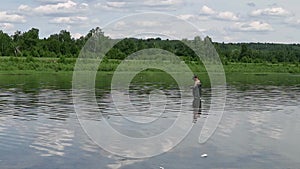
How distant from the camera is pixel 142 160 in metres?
14.1

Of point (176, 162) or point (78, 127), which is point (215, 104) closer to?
point (78, 127)

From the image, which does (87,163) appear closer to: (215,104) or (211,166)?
(211,166)

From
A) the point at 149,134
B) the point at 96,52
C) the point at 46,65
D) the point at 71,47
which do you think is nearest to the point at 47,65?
the point at 46,65

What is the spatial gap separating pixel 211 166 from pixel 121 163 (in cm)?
239

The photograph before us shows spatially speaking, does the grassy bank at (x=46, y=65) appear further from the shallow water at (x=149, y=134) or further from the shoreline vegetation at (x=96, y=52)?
the shallow water at (x=149, y=134)

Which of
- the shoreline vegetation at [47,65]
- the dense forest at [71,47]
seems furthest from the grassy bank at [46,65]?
the dense forest at [71,47]

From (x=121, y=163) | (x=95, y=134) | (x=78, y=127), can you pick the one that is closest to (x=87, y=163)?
(x=121, y=163)

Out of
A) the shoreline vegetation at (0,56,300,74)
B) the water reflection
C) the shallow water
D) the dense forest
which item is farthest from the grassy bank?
the water reflection

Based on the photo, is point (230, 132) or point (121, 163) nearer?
point (121, 163)

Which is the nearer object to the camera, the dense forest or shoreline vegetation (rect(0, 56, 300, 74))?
shoreline vegetation (rect(0, 56, 300, 74))

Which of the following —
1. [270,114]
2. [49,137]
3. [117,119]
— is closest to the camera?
[49,137]

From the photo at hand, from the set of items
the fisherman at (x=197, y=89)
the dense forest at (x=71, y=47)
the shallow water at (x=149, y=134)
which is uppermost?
the dense forest at (x=71, y=47)

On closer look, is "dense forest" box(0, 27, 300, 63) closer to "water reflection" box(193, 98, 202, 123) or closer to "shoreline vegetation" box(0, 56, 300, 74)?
"shoreline vegetation" box(0, 56, 300, 74)

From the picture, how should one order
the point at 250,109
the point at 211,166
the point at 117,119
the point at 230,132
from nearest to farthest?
the point at 211,166 → the point at 230,132 → the point at 117,119 → the point at 250,109
